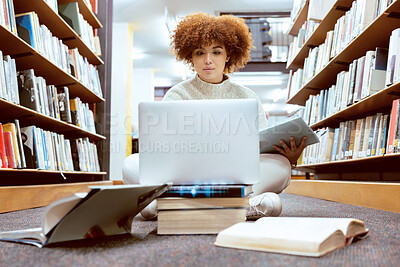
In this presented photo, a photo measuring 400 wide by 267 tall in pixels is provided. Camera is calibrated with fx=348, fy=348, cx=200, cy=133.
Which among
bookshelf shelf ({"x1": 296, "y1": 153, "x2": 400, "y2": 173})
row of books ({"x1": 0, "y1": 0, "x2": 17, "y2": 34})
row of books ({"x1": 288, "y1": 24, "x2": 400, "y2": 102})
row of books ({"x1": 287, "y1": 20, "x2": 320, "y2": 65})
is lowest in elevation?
bookshelf shelf ({"x1": 296, "y1": 153, "x2": 400, "y2": 173})

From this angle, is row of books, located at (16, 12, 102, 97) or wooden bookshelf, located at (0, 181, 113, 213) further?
row of books, located at (16, 12, 102, 97)

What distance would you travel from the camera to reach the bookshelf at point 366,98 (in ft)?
5.32

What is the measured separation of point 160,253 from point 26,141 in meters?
1.44

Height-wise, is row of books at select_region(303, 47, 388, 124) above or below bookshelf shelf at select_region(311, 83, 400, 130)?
above

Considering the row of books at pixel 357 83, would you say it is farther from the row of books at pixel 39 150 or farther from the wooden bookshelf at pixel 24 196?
the row of books at pixel 39 150

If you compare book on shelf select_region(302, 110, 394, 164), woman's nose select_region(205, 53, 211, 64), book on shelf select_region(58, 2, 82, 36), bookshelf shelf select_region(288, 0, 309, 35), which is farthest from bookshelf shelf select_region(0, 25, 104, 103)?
bookshelf shelf select_region(288, 0, 309, 35)

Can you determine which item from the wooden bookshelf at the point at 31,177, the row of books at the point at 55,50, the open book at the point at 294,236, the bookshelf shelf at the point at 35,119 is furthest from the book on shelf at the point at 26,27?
the open book at the point at 294,236

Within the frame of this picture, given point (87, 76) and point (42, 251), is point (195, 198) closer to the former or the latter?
point (42, 251)

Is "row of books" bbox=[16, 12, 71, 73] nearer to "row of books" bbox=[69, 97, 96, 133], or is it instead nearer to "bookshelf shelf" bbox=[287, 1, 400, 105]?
"row of books" bbox=[69, 97, 96, 133]

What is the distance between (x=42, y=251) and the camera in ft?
2.47

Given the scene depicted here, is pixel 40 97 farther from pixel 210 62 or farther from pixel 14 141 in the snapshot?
pixel 210 62

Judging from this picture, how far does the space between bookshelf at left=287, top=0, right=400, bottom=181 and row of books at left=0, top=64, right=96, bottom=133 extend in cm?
171

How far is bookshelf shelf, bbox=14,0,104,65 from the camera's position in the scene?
6.72ft

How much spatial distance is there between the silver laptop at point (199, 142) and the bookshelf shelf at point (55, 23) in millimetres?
1538
